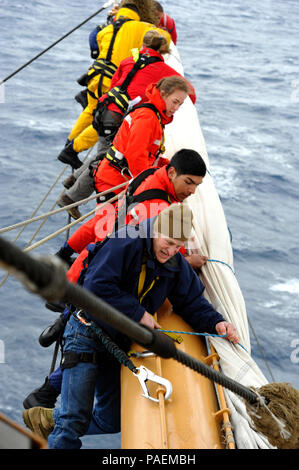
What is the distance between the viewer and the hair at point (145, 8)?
5.31 meters

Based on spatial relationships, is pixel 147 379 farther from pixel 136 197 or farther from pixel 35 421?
pixel 136 197

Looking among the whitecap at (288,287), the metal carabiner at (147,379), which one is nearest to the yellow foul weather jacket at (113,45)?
the metal carabiner at (147,379)

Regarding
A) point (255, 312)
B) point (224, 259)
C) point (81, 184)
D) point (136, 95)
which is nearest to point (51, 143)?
point (255, 312)

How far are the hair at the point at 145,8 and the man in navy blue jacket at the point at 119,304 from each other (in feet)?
11.1

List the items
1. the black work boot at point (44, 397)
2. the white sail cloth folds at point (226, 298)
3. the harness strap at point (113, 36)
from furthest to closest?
the harness strap at point (113, 36) < the black work boot at point (44, 397) < the white sail cloth folds at point (226, 298)

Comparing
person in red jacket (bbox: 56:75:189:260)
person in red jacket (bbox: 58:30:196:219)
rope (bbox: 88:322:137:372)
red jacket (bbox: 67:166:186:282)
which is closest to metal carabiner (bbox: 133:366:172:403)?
rope (bbox: 88:322:137:372)

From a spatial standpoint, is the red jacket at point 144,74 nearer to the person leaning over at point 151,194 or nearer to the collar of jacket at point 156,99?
the collar of jacket at point 156,99

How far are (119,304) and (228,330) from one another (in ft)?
2.48

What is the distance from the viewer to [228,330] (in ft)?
10.0

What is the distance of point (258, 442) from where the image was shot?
2451mm

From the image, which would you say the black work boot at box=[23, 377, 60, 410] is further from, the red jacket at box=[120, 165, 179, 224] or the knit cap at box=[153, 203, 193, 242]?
the knit cap at box=[153, 203, 193, 242]

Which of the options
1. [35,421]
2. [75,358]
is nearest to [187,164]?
[75,358]

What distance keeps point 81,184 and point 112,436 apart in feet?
9.72
